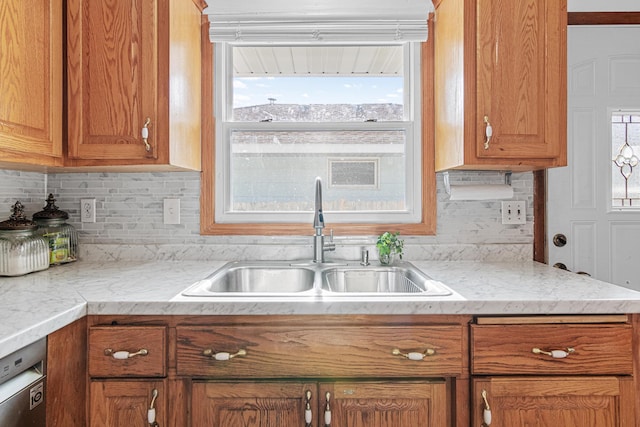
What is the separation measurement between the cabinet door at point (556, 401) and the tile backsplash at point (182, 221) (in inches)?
30.1

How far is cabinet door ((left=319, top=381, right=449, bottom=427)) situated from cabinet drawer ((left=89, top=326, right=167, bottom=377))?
0.50m

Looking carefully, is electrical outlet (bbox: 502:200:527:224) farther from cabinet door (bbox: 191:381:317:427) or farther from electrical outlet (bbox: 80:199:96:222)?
electrical outlet (bbox: 80:199:96:222)

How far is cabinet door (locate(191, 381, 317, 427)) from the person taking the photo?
1159 millimetres

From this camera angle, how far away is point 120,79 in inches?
57.6

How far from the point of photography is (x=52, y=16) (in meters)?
1.41

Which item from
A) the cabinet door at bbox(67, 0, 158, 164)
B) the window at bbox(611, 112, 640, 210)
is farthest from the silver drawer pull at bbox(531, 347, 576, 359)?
the cabinet door at bbox(67, 0, 158, 164)

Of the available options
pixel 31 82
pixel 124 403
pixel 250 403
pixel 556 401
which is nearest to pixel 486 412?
pixel 556 401

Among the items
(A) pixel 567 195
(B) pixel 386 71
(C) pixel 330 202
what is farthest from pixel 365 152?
(A) pixel 567 195

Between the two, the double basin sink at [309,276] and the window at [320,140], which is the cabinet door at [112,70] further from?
the double basin sink at [309,276]

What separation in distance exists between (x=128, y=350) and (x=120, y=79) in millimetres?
984

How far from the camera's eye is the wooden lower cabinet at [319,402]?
1160 millimetres

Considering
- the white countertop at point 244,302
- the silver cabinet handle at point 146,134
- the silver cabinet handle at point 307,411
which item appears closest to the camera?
the white countertop at point 244,302

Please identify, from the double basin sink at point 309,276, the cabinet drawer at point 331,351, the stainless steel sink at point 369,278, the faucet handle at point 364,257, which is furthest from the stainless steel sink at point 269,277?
the cabinet drawer at point 331,351

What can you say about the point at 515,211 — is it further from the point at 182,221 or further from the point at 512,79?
the point at 182,221
